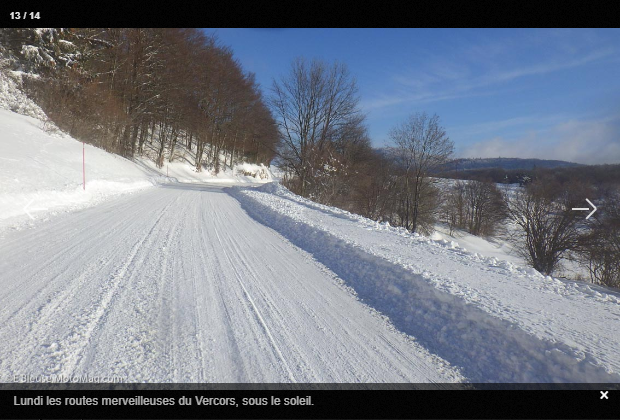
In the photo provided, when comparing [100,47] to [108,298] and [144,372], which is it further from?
[144,372]

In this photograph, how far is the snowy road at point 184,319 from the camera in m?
2.74

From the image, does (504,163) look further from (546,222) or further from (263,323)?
(263,323)

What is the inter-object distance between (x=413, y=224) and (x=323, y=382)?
30250 millimetres

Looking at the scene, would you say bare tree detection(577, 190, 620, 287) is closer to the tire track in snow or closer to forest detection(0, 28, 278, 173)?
the tire track in snow

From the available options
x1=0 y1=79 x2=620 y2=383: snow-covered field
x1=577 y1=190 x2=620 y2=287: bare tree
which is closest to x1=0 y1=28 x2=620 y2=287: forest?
x1=577 y1=190 x2=620 y2=287: bare tree

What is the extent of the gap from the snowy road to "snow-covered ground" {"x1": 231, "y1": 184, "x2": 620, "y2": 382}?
0.39 m

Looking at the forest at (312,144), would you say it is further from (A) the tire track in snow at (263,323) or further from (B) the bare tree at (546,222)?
(A) the tire track in snow at (263,323)

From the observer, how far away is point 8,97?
60.6 feet

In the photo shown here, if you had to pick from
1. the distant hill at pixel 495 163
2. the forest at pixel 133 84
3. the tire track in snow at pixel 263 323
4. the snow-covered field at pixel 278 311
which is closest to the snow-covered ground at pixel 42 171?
the snow-covered field at pixel 278 311

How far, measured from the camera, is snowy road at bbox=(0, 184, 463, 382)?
274 cm

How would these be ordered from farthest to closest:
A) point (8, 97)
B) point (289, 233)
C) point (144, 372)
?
point (8, 97), point (289, 233), point (144, 372)

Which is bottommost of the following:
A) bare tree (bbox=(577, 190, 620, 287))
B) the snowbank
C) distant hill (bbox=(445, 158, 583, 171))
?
bare tree (bbox=(577, 190, 620, 287))

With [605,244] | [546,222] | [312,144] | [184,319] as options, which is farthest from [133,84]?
[605,244]

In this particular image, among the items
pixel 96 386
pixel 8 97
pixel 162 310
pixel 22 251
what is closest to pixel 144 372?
pixel 96 386
